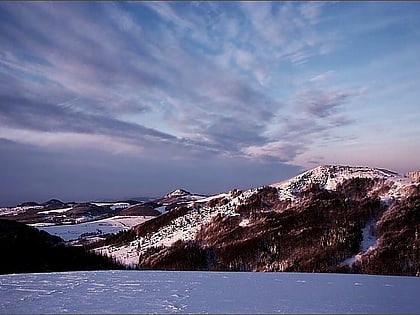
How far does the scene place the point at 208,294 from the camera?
14.6 m

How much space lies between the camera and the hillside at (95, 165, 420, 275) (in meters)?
81.5

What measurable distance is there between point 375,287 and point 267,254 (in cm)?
7414

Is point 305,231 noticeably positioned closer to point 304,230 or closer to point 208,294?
point 304,230

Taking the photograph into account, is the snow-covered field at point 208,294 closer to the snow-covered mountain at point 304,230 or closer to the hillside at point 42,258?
the hillside at point 42,258

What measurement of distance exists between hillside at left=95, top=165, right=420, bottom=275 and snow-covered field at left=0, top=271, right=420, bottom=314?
63.3 metres

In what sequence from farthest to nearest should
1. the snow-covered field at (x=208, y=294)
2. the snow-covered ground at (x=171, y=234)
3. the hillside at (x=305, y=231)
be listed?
the snow-covered ground at (x=171, y=234) → the hillside at (x=305, y=231) → the snow-covered field at (x=208, y=294)

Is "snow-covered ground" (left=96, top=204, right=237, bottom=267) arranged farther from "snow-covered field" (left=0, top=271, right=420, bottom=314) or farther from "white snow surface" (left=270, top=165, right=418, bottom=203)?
"snow-covered field" (left=0, top=271, right=420, bottom=314)

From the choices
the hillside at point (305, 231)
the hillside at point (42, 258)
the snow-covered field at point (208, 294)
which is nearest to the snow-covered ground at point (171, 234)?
the hillside at point (305, 231)

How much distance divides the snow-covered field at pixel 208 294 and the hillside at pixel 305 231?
2493 inches

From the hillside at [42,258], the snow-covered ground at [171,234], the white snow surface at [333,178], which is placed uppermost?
the white snow surface at [333,178]

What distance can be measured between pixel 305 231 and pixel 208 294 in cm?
8243

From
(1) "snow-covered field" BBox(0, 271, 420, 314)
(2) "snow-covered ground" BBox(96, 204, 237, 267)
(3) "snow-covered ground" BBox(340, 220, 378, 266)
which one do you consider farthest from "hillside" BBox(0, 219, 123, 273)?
(1) "snow-covered field" BBox(0, 271, 420, 314)

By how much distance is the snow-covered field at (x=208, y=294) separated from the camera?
1219 cm

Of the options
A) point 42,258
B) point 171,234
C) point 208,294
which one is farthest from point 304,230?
point 208,294
